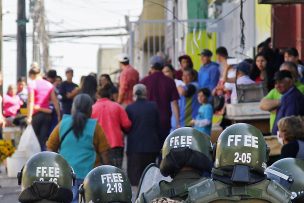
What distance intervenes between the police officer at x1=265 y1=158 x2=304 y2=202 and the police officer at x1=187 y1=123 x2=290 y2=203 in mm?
825

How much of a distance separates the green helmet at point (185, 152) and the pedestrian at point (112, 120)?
298 inches

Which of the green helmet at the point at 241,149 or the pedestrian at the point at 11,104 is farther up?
the green helmet at the point at 241,149

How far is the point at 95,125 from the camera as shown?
12.6m

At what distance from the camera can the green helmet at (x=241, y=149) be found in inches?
284

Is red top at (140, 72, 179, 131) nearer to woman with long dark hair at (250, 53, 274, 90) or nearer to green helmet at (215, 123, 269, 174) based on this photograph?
woman with long dark hair at (250, 53, 274, 90)

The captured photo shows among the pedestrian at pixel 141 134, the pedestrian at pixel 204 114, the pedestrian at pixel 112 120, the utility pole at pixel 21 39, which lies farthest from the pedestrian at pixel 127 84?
the utility pole at pixel 21 39

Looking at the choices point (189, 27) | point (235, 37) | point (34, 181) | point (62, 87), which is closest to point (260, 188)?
point (34, 181)

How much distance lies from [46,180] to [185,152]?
3.12 feet

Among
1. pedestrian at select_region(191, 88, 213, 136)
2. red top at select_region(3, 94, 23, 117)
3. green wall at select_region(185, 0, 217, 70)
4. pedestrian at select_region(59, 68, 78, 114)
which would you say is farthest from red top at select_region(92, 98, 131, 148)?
green wall at select_region(185, 0, 217, 70)

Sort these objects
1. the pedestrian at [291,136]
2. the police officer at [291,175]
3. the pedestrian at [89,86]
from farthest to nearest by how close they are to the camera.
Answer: the pedestrian at [89,86] → the pedestrian at [291,136] → the police officer at [291,175]

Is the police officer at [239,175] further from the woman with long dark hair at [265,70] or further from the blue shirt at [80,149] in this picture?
the woman with long dark hair at [265,70]

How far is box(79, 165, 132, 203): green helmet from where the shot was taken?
800 cm

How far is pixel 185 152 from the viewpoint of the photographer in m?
8.15

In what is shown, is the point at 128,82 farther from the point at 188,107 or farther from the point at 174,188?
the point at 174,188
